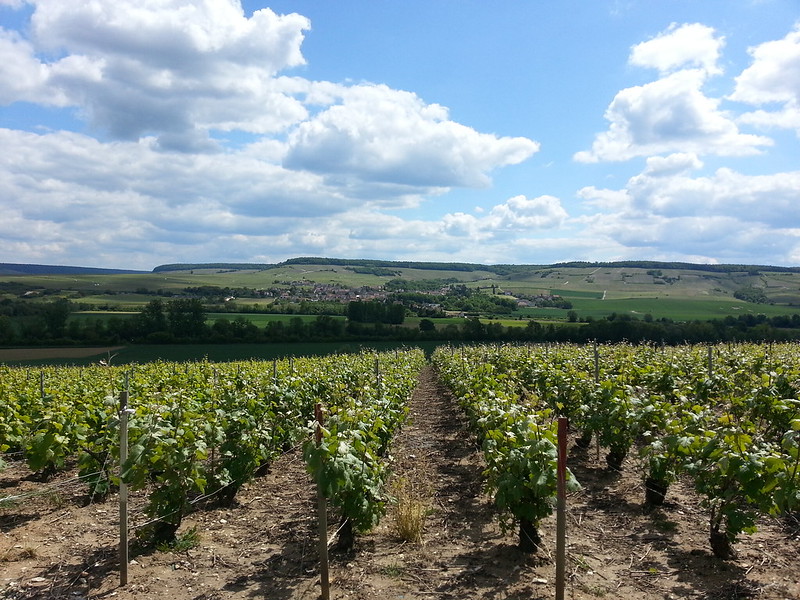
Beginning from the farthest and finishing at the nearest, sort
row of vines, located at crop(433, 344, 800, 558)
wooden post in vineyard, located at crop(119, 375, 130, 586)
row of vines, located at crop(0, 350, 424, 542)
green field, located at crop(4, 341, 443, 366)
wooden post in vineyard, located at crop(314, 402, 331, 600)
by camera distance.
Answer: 1. green field, located at crop(4, 341, 443, 366)
2. row of vines, located at crop(0, 350, 424, 542)
3. wooden post in vineyard, located at crop(119, 375, 130, 586)
4. wooden post in vineyard, located at crop(314, 402, 331, 600)
5. row of vines, located at crop(433, 344, 800, 558)

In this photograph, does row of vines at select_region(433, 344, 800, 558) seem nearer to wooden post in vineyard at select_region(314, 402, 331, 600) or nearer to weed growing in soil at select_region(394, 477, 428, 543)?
weed growing in soil at select_region(394, 477, 428, 543)

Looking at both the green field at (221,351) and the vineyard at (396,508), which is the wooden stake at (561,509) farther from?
the green field at (221,351)

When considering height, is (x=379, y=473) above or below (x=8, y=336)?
above

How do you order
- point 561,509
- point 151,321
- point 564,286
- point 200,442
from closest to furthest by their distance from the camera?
1. point 561,509
2. point 200,442
3. point 151,321
4. point 564,286

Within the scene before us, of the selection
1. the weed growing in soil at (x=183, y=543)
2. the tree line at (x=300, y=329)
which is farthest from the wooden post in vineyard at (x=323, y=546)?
the tree line at (x=300, y=329)

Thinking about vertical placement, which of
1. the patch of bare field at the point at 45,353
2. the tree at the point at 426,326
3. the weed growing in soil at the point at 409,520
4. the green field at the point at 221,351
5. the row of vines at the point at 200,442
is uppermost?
the row of vines at the point at 200,442

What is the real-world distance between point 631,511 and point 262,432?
5.64 meters

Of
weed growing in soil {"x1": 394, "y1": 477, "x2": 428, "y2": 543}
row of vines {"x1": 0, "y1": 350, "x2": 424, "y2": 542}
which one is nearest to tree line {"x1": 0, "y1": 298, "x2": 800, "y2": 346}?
row of vines {"x1": 0, "y1": 350, "x2": 424, "y2": 542}

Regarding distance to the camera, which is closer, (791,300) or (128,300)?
(791,300)

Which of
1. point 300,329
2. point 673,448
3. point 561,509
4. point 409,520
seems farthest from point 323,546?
point 300,329

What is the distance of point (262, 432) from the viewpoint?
7953 mm

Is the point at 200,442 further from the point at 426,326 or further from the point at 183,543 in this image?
the point at 426,326

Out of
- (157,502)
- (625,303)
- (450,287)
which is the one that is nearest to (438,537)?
(157,502)

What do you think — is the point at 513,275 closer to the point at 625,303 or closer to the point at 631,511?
the point at 625,303
